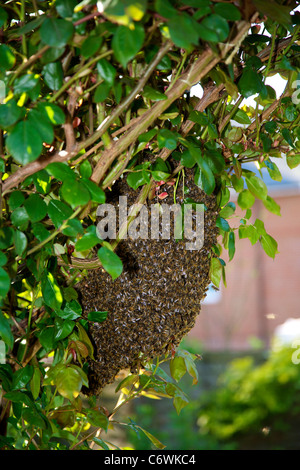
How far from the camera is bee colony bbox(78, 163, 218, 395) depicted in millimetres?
820

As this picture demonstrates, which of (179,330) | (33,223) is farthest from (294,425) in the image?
(33,223)

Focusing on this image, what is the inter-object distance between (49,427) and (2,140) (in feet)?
1.63

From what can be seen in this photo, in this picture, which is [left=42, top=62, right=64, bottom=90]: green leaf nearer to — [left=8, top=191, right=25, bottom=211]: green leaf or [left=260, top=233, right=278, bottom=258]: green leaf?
[left=8, top=191, right=25, bottom=211]: green leaf

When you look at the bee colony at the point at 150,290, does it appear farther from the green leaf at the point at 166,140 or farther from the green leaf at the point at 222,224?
the green leaf at the point at 166,140

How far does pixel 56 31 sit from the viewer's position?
490 mm

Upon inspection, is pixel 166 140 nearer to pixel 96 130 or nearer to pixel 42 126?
pixel 96 130

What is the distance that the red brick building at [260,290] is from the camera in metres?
6.07

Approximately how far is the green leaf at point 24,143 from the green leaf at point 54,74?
9 cm

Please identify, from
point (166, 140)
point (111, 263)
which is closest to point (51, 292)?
point (111, 263)

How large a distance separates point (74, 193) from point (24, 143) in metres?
0.11

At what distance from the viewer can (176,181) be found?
2.68ft

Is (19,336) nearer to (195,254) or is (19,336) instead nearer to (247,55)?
(195,254)

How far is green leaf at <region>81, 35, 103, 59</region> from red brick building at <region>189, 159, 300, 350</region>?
5565 millimetres

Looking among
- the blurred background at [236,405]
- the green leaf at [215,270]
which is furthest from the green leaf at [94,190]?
the blurred background at [236,405]
